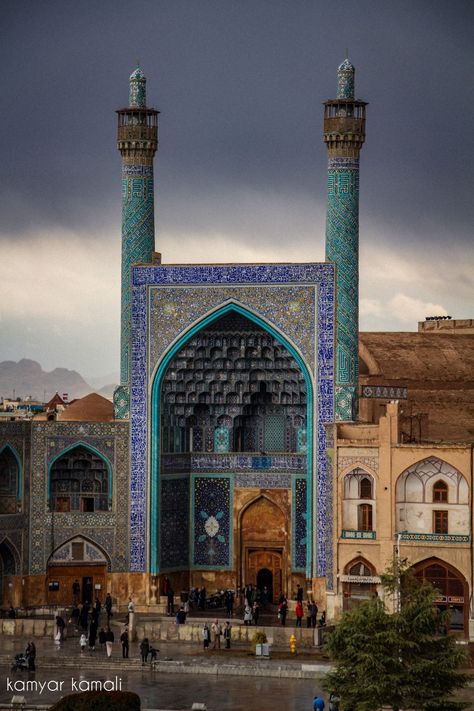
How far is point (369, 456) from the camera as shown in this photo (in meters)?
33.4

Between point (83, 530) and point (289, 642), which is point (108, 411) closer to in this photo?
point (83, 530)

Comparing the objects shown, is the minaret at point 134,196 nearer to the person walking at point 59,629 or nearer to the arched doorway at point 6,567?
the arched doorway at point 6,567

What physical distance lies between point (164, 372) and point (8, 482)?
12.5 ft

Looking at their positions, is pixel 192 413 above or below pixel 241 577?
above

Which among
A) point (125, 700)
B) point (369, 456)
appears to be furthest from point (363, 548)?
point (125, 700)

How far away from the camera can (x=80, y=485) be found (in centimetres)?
3709

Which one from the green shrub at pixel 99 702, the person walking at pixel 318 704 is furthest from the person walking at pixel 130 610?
the green shrub at pixel 99 702

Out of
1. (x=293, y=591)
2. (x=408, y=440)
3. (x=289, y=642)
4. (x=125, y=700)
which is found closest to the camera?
(x=125, y=700)

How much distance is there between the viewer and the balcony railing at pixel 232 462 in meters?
37.2

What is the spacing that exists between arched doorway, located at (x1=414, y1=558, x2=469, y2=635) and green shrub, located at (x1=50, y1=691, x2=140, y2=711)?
9.01 metres

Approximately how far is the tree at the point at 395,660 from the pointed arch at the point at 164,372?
32.3 ft

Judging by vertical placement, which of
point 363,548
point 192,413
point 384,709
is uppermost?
point 192,413

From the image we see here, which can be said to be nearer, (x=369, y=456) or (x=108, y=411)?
(x=369, y=456)

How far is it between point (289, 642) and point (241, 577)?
555 centimetres
